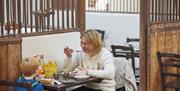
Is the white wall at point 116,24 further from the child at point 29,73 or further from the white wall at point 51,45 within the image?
the child at point 29,73

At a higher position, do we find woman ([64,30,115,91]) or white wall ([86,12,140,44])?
white wall ([86,12,140,44])

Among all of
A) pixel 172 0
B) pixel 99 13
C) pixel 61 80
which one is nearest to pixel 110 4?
pixel 99 13

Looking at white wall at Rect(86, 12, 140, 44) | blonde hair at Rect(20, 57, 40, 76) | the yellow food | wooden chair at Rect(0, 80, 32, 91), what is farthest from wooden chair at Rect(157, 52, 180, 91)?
white wall at Rect(86, 12, 140, 44)

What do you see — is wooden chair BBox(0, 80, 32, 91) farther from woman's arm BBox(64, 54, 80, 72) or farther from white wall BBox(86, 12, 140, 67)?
white wall BBox(86, 12, 140, 67)

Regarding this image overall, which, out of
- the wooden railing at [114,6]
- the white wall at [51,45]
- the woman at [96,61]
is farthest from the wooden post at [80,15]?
the wooden railing at [114,6]

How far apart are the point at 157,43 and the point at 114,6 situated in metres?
3.76

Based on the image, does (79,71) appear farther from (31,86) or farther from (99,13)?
(99,13)

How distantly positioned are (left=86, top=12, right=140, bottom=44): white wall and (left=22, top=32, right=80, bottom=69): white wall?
11.2 feet

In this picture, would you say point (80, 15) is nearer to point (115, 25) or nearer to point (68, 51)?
point (68, 51)

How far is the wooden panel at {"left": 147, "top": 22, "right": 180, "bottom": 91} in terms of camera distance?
15.5 ft

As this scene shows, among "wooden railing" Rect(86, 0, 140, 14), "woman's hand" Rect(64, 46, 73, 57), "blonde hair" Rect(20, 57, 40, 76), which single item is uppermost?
"wooden railing" Rect(86, 0, 140, 14)

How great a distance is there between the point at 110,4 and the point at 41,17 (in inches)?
179

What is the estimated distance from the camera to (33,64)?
11.6 ft

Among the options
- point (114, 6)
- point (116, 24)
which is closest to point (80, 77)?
point (116, 24)
